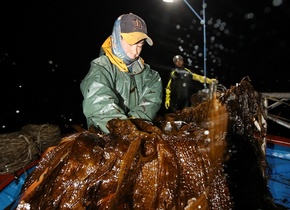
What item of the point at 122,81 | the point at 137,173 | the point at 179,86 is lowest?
the point at 137,173

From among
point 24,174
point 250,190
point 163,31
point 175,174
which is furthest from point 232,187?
point 163,31

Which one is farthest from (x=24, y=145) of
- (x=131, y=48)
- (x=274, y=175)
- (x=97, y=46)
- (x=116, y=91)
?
(x=97, y=46)

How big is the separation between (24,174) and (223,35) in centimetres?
4442

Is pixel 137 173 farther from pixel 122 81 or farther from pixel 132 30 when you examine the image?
pixel 132 30

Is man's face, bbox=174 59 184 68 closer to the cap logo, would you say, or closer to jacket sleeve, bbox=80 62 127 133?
the cap logo

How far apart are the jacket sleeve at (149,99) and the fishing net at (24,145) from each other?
6.78 ft

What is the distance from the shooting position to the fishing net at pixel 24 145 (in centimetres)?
361

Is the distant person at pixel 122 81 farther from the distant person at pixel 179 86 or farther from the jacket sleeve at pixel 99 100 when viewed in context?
the distant person at pixel 179 86

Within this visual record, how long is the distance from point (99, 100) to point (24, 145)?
2.13 metres

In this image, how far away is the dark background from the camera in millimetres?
21219

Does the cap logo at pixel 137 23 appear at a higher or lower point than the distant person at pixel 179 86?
higher

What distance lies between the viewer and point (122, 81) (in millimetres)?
3121

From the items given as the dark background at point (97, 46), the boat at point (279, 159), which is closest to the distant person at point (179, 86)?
the boat at point (279, 159)

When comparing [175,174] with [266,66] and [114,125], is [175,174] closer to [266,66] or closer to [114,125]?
[114,125]
